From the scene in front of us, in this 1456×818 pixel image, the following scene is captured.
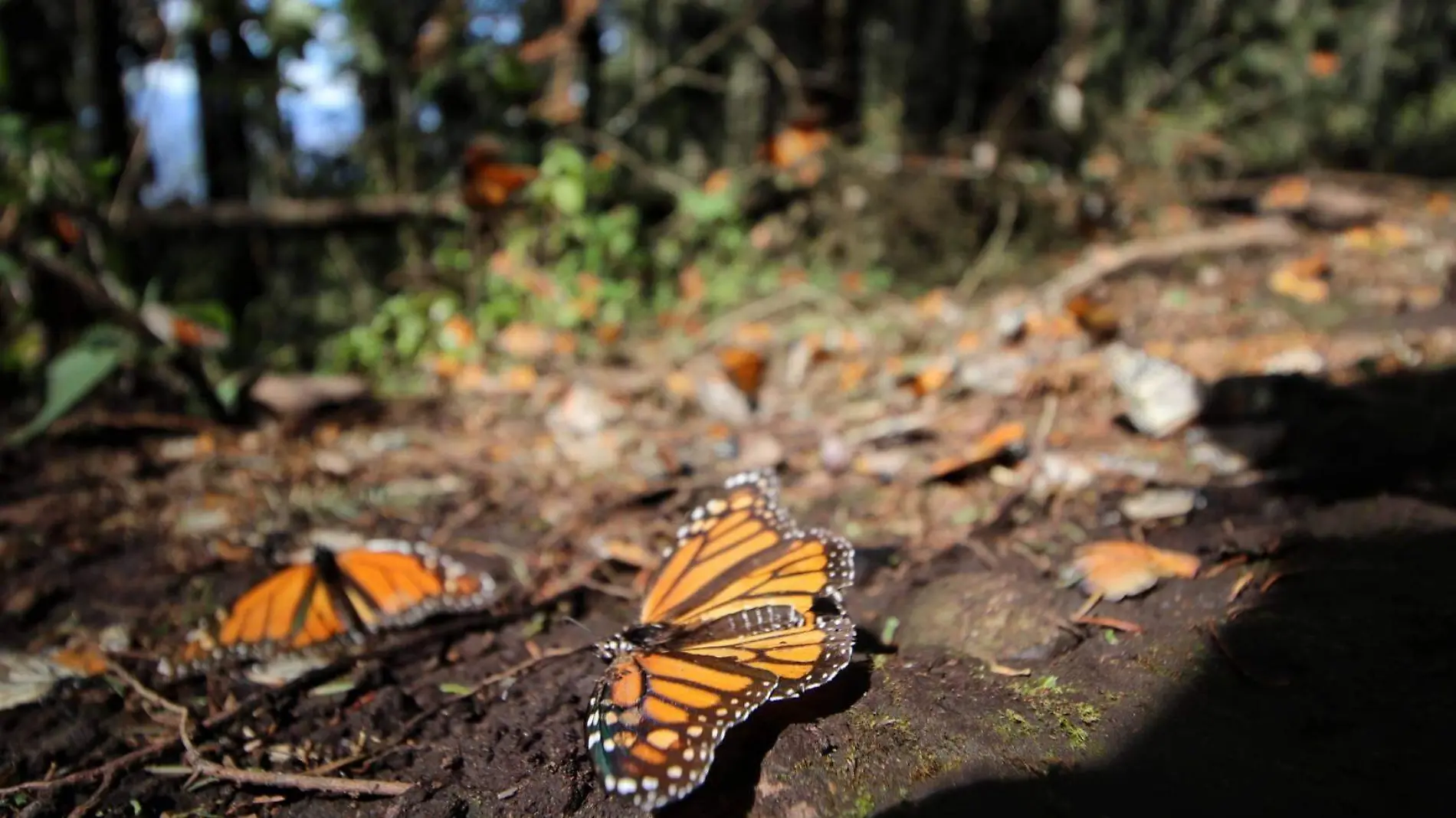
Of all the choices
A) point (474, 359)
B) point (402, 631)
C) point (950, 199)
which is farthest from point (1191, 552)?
point (950, 199)

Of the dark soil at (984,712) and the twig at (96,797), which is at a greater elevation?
the dark soil at (984,712)

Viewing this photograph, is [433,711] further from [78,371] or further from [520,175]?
[520,175]

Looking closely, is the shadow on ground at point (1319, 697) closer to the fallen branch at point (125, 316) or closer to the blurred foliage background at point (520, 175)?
the blurred foliage background at point (520, 175)

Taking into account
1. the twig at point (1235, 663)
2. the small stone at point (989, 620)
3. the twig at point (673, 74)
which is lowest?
the small stone at point (989, 620)

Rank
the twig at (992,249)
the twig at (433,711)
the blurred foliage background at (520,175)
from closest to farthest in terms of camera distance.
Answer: the twig at (433,711), the blurred foliage background at (520,175), the twig at (992,249)

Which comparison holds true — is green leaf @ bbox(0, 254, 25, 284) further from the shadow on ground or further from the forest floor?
the shadow on ground

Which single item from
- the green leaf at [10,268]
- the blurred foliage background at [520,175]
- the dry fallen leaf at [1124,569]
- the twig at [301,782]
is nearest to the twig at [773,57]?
the blurred foliage background at [520,175]
